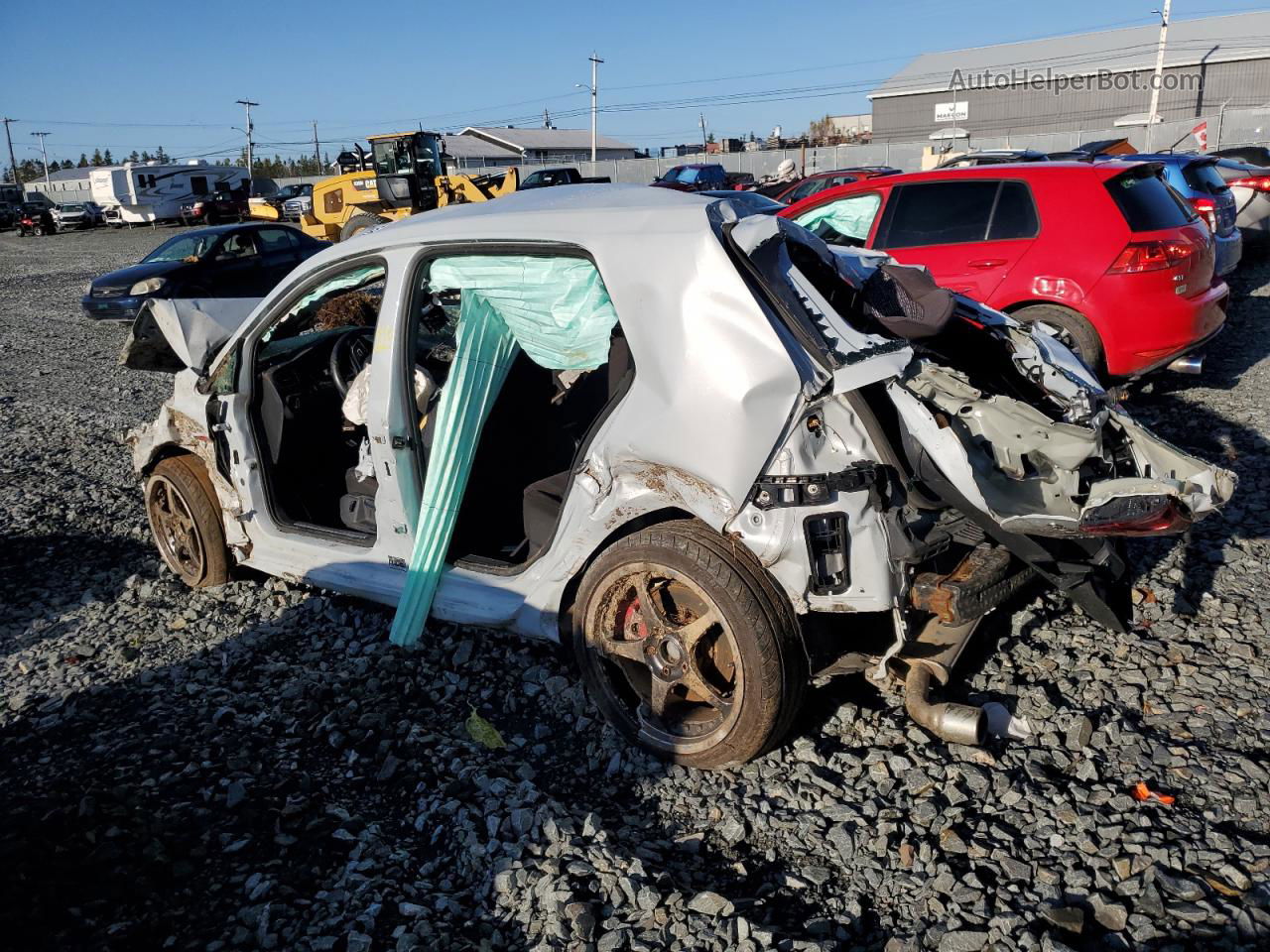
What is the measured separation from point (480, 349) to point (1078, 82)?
171ft

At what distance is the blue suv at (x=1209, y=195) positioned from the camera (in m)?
9.17

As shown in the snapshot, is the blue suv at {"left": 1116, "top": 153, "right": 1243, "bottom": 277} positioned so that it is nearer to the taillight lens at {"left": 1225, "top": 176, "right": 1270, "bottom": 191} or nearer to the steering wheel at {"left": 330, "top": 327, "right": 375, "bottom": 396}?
the taillight lens at {"left": 1225, "top": 176, "right": 1270, "bottom": 191}

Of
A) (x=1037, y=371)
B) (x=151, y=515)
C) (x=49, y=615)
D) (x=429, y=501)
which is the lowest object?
(x=49, y=615)

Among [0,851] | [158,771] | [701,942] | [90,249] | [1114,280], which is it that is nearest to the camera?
[701,942]

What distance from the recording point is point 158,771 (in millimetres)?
3258

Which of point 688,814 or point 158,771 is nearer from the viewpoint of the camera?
point 688,814

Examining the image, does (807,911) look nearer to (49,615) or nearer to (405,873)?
(405,873)

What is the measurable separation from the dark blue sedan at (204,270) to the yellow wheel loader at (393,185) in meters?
4.90

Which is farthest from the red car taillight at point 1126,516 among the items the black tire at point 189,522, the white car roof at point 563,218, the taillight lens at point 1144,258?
the taillight lens at point 1144,258

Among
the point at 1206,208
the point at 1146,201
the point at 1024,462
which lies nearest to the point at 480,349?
the point at 1024,462

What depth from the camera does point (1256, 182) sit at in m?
13.4

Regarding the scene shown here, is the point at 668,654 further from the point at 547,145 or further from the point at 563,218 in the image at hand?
the point at 547,145

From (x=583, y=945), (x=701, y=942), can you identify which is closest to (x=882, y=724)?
(x=701, y=942)

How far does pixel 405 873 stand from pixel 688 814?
0.89m
